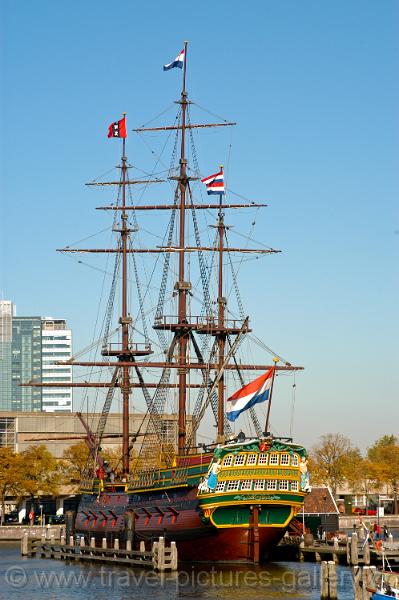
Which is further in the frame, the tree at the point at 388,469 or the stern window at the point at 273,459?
the tree at the point at 388,469

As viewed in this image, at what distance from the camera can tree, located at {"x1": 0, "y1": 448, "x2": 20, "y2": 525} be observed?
404 feet

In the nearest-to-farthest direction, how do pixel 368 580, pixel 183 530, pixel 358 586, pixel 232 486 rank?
1. pixel 368 580
2. pixel 358 586
3. pixel 232 486
4. pixel 183 530

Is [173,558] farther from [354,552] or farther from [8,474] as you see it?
[8,474]

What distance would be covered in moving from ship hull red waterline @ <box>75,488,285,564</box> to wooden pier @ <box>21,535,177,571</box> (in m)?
1.75

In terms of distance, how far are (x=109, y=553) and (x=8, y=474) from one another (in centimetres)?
4788

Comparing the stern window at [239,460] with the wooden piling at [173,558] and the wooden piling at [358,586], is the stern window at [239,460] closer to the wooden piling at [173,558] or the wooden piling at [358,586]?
the wooden piling at [173,558]

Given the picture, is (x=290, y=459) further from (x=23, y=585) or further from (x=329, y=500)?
(x=329, y=500)

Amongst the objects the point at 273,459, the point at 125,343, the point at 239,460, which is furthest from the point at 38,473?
the point at 273,459

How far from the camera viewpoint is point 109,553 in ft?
254

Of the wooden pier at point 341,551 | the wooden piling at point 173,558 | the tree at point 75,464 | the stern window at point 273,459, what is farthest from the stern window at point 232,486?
the tree at point 75,464

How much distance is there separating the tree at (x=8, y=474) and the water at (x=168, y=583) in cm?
4742

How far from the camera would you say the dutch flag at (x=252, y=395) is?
229 feet
